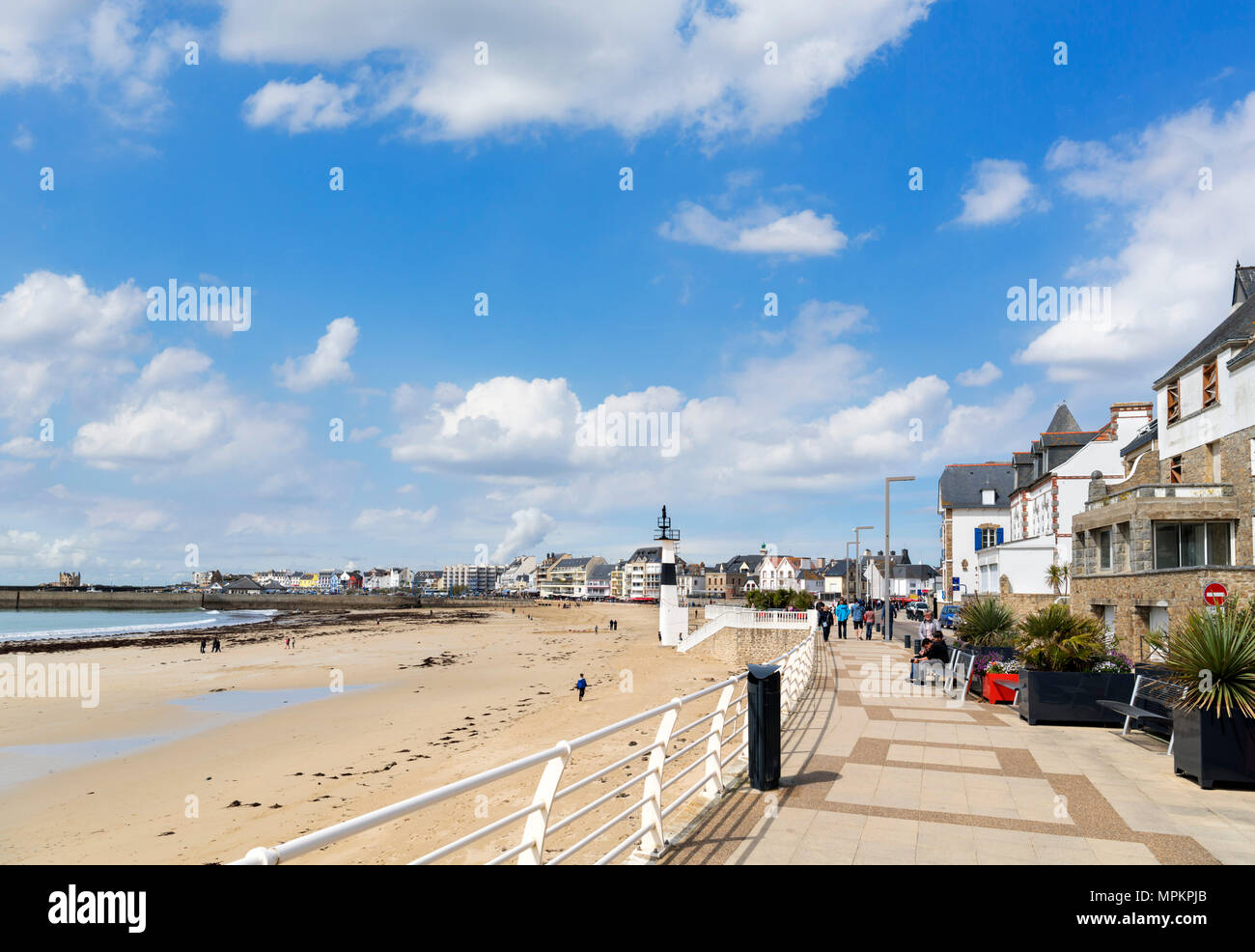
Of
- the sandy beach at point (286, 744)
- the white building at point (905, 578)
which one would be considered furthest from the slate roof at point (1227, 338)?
the white building at point (905, 578)

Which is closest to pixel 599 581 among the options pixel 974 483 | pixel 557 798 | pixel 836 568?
pixel 836 568

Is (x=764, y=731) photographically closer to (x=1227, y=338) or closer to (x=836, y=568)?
(x=1227, y=338)

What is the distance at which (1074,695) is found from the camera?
1231cm

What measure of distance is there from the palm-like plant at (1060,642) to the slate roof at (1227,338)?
526 inches

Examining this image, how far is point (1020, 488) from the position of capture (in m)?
49.0

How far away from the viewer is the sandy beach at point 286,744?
12.5 meters

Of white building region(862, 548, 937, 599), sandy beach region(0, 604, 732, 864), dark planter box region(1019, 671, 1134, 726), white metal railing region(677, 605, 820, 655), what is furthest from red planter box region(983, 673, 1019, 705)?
white building region(862, 548, 937, 599)

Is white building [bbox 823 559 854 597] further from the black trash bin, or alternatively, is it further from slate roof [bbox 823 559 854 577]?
the black trash bin

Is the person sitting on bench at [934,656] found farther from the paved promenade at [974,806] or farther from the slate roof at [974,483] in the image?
the slate roof at [974,483]
